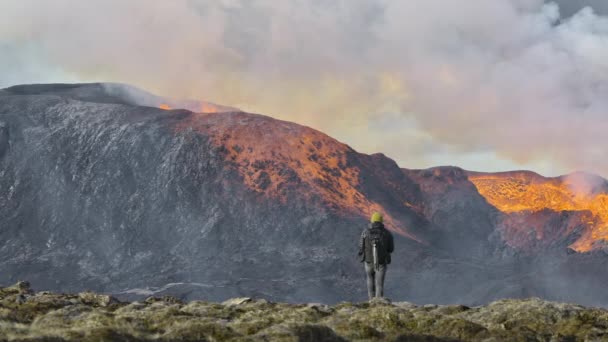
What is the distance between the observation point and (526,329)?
899 inches

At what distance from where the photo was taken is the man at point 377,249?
3388 centimetres

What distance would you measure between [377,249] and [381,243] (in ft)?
0.88

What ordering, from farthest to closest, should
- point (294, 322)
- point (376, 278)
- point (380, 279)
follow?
point (376, 278)
point (380, 279)
point (294, 322)

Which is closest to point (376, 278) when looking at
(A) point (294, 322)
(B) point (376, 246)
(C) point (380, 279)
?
(C) point (380, 279)

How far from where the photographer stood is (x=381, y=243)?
33.8 meters

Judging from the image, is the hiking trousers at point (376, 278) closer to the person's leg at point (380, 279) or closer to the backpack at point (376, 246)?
the person's leg at point (380, 279)

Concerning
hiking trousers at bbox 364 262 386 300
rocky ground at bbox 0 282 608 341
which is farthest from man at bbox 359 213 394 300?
rocky ground at bbox 0 282 608 341

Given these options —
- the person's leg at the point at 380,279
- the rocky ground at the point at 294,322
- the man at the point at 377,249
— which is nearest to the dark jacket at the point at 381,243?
the man at the point at 377,249

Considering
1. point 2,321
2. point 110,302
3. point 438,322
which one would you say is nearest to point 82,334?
point 2,321

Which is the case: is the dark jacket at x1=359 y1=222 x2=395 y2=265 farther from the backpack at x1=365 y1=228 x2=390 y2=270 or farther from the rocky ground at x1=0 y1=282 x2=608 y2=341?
the rocky ground at x1=0 y1=282 x2=608 y2=341

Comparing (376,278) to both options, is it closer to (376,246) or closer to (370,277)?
(370,277)

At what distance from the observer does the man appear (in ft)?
111

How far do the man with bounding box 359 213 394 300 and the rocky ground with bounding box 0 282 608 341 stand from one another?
431cm

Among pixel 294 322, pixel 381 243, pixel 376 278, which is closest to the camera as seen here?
pixel 294 322
